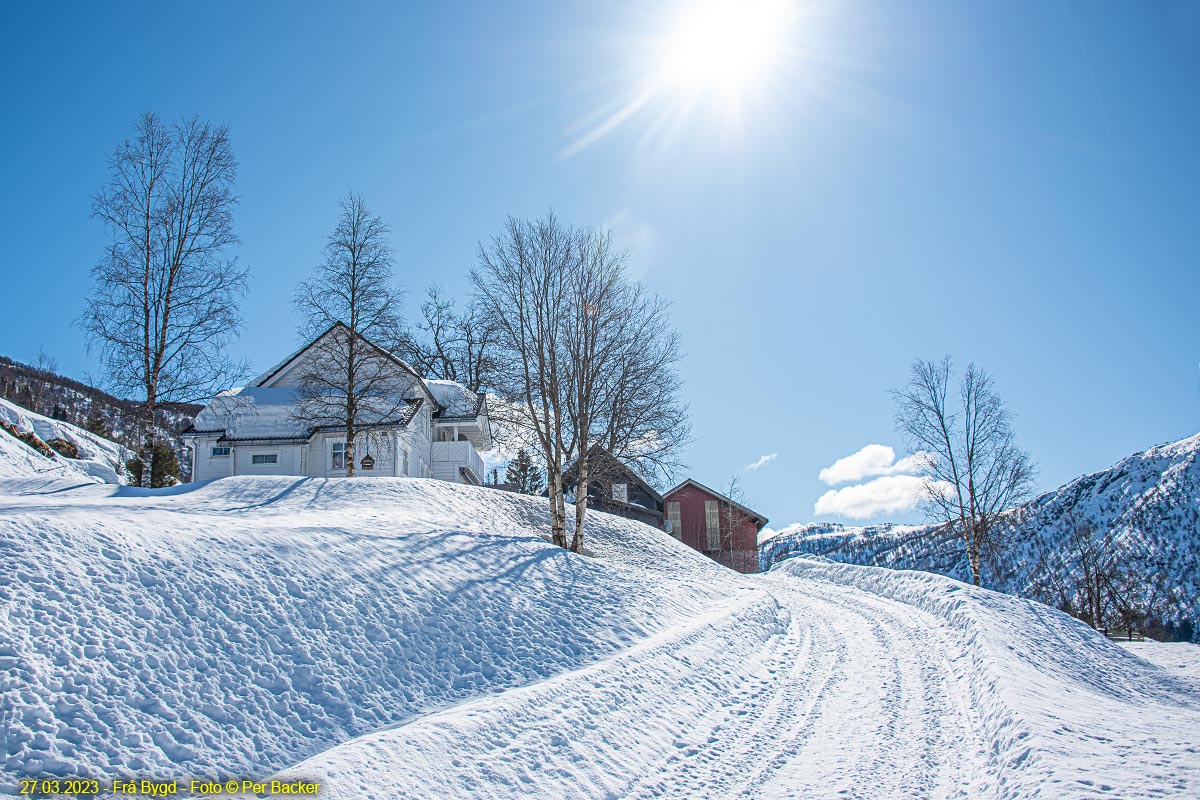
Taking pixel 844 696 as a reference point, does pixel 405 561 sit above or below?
above

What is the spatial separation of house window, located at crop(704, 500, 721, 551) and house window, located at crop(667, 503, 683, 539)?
Result: 5.48 ft

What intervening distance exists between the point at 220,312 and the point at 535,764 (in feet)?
63.1

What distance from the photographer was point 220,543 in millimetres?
9391

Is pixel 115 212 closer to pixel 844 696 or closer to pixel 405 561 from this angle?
pixel 405 561

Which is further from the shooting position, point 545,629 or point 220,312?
point 220,312

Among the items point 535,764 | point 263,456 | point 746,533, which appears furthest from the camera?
point 746,533

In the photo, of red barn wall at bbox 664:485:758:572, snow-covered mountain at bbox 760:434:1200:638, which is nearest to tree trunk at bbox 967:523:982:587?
red barn wall at bbox 664:485:758:572

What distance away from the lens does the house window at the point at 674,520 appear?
44281 mm

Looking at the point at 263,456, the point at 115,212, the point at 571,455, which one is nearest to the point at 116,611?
the point at 571,455

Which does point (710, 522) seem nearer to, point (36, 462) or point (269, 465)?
point (269, 465)

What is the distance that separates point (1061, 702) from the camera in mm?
8422

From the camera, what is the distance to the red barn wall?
42625mm

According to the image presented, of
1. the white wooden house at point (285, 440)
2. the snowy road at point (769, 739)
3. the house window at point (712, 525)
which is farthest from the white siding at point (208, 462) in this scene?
the house window at point (712, 525)

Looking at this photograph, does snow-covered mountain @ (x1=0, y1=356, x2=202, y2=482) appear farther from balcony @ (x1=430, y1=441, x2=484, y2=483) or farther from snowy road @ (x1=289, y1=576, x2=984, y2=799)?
snowy road @ (x1=289, y1=576, x2=984, y2=799)
